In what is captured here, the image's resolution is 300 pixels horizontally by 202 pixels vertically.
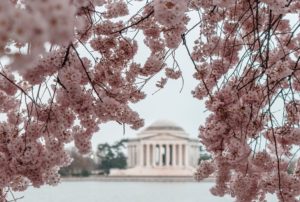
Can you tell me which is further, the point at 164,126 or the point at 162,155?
the point at 164,126

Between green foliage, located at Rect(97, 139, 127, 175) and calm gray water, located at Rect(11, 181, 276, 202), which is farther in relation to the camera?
green foliage, located at Rect(97, 139, 127, 175)

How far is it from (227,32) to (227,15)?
0.16 meters

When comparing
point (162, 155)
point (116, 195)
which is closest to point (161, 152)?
point (162, 155)

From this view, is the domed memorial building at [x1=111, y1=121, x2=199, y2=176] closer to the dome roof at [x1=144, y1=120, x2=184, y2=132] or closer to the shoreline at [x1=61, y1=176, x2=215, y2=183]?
the dome roof at [x1=144, y1=120, x2=184, y2=132]

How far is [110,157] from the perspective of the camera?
11269 cm

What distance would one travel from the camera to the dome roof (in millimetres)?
103062

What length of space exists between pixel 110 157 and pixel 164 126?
576 inches

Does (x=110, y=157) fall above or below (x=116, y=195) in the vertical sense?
above

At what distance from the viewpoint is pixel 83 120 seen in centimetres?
407

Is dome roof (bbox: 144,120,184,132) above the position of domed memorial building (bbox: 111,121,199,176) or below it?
above

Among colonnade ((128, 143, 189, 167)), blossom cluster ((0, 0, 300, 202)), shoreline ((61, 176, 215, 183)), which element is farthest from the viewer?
colonnade ((128, 143, 189, 167))

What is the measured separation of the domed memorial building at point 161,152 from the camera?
98.4 metres

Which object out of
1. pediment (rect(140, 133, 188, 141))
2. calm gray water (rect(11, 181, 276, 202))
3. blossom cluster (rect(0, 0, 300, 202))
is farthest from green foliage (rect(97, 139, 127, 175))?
blossom cluster (rect(0, 0, 300, 202))

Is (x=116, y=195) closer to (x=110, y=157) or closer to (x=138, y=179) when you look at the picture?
(x=138, y=179)
